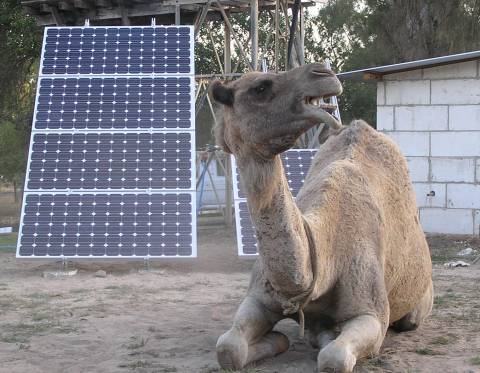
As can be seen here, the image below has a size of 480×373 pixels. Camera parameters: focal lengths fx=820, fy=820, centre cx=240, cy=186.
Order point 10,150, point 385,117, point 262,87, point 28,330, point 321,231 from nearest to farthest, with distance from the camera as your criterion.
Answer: point 262,87
point 321,231
point 28,330
point 385,117
point 10,150

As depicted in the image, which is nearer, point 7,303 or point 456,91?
point 7,303

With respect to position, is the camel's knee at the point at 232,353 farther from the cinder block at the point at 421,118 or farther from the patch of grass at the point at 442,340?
the cinder block at the point at 421,118

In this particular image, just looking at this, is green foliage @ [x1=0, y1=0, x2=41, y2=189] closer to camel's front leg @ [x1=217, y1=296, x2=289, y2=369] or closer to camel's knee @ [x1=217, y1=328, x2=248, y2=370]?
camel's front leg @ [x1=217, y1=296, x2=289, y2=369]

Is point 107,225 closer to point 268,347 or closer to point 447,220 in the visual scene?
point 268,347

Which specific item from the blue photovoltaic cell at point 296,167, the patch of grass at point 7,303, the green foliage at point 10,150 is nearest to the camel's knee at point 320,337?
the patch of grass at point 7,303

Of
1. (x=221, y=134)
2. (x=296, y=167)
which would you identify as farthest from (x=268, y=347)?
(x=296, y=167)

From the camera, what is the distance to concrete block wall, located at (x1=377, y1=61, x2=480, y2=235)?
51.8 ft

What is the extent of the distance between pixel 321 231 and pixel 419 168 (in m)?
10.5

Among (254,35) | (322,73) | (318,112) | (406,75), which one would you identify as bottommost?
(318,112)

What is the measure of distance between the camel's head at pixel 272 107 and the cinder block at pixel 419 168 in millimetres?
11195

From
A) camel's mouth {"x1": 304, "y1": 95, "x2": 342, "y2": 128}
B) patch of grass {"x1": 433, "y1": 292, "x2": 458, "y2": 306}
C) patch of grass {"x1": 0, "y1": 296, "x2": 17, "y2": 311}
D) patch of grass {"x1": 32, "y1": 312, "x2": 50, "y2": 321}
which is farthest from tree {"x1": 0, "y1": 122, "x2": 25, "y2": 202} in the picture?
camel's mouth {"x1": 304, "y1": 95, "x2": 342, "y2": 128}

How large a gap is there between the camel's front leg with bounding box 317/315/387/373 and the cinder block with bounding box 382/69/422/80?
10.7 m

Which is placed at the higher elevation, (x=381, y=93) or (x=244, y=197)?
(x=381, y=93)

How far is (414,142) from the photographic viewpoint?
1633 centimetres
